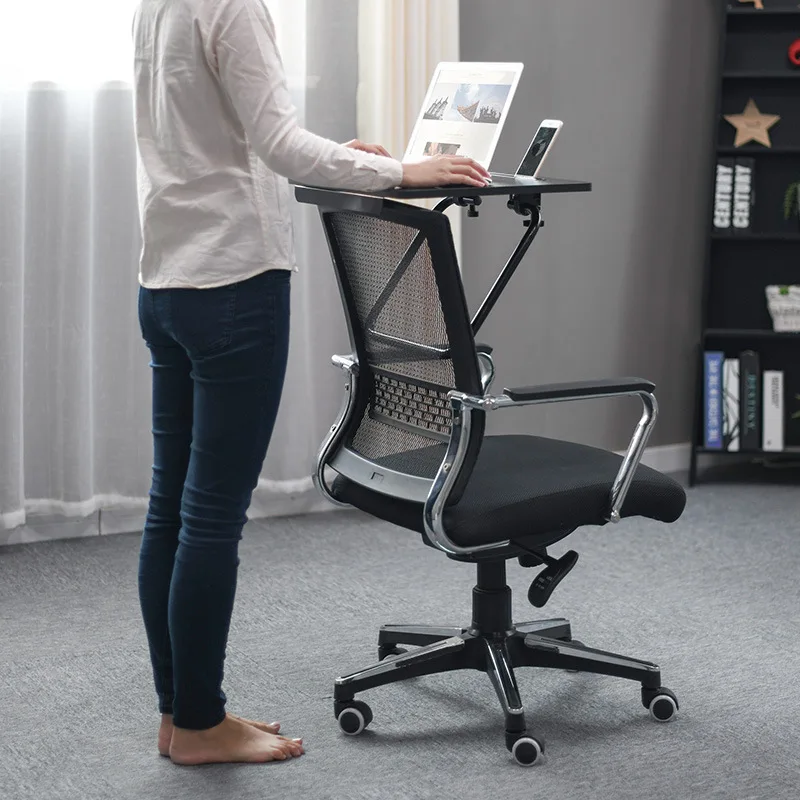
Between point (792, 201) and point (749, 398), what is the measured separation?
2.07 feet

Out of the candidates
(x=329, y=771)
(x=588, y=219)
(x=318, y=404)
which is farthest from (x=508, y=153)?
(x=329, y=771)

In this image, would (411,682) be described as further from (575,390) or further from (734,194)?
(734,194)

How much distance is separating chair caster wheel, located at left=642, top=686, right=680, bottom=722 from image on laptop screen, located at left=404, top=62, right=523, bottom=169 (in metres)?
1.02

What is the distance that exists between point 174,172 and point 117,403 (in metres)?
1.65

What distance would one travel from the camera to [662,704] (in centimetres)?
227

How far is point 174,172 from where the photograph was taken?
185 centimetres

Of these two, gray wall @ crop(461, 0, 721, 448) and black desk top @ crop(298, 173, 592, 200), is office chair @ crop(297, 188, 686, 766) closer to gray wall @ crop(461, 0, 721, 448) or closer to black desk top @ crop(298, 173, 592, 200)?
black desk top @ crop(298, 173, 592, 200)

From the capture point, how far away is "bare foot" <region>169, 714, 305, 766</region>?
6.86ft

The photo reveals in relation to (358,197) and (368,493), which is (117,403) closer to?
(368,493)

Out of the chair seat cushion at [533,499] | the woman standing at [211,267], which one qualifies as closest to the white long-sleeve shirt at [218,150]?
the woman standing at [211,267]

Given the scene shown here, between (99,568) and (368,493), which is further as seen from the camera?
(99,568)

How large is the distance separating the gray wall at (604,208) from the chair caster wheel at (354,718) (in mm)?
1809

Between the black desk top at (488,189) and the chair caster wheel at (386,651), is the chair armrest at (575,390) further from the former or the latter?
the chair caster wheel at (386,651)

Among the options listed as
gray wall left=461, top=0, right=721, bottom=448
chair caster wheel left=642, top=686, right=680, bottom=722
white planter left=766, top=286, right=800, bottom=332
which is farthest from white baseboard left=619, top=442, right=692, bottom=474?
chair caster wheel left=642, top=686, right=680, bottom=722
